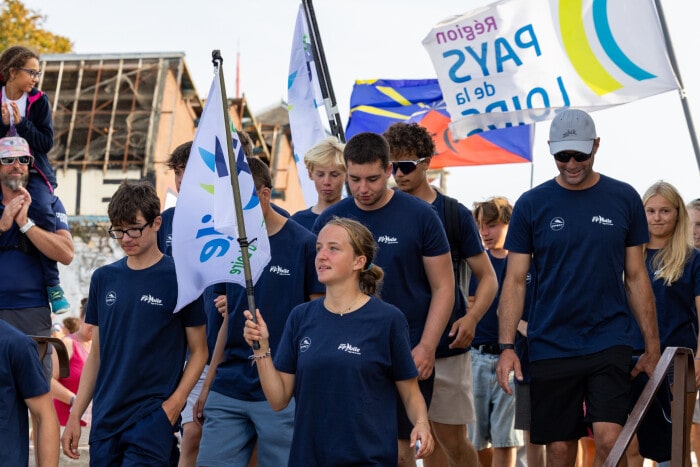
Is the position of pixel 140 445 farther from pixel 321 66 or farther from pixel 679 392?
pixel 321 66

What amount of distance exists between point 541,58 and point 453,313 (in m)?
4.11

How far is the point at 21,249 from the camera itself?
26.0 ft

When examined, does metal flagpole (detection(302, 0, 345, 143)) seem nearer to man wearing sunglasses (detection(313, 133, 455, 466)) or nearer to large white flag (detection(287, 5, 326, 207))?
large white flag (detection(287, 5, 326, 207))

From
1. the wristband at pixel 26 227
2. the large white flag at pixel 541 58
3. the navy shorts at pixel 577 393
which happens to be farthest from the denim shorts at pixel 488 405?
the wristband at pixel 26 227

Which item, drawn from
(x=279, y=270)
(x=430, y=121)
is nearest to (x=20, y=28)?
(x=430, y=121)

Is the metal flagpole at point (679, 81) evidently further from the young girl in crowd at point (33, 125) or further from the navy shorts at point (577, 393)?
the young girl in crowd at point (33, 125)

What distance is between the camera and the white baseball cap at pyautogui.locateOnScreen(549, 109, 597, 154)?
6.53 m

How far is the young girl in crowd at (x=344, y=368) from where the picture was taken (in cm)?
540

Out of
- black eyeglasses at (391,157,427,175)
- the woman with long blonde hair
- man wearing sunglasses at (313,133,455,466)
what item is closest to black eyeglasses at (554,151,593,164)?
man wearing sunglasses at (313,133,455,466)

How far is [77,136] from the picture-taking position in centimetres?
4153

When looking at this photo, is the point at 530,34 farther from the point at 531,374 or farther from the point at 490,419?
the point at 531,374

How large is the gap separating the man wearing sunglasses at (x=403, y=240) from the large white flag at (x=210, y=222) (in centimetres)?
66

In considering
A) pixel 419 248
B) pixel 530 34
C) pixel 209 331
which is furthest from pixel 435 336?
pixel 530 34

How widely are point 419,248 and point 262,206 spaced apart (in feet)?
3.04
